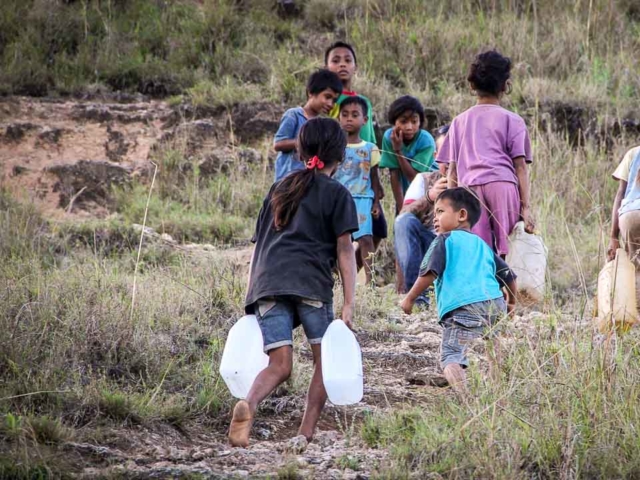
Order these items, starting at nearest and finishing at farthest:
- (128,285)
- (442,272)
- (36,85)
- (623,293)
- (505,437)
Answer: (505,437), (442,272), (623,293), (128,285), (36,85)

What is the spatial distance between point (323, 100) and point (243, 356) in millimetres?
2689

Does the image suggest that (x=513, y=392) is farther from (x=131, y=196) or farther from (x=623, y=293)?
(x=131, y=196)

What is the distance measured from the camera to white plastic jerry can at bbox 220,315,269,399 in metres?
4.13

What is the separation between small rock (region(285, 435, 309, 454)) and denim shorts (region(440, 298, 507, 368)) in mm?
823

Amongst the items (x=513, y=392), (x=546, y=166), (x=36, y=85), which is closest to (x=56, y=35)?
(x=36, y=85)

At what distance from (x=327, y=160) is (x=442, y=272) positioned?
0.76m

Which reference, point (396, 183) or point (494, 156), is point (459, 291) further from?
point (396, 183)

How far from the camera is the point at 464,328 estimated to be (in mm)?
4352

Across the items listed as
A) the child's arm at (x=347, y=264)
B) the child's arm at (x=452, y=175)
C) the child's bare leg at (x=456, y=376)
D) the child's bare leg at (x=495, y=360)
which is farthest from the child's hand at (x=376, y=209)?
the child's bare leg at (x=495, y=360)

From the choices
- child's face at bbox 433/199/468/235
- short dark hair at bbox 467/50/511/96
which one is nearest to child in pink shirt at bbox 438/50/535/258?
short dark hair at bbox 467/50/511/96

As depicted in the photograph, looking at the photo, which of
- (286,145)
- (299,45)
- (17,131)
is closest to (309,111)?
(286,145)

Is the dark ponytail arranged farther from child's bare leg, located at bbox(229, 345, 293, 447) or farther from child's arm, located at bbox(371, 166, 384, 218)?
child's arm, located at bbox(371, 166, 384, 218)

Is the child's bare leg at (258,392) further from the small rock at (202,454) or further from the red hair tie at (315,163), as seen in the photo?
the red hair tie at (315,163)

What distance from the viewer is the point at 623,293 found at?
4816mm
